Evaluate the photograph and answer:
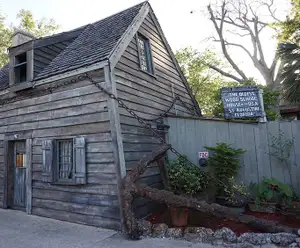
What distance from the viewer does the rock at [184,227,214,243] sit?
396 centimetres

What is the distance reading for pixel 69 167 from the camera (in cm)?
567

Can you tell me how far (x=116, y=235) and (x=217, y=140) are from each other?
11.4 feet

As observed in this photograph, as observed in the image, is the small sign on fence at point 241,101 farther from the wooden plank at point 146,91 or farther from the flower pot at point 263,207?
the flower pot at point 263,207

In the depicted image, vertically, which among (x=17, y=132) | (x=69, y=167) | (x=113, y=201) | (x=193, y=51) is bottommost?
(x=113, y=201)

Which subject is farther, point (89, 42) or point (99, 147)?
point (89, 42)

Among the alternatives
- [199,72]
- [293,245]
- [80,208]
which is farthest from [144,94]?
[199,72]

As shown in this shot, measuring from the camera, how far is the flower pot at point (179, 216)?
457 centimetres

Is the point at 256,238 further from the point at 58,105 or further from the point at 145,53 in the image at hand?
the point at 145,53

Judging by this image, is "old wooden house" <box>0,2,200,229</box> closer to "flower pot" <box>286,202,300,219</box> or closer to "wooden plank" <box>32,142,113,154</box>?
"wooden plank" <box>32,142,113,154</box>

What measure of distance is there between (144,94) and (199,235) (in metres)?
3.76

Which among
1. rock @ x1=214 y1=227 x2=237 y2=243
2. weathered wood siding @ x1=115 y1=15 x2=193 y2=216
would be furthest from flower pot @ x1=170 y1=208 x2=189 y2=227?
weathered wood siding @ x1=115 y1=15 x2=193 y2=216

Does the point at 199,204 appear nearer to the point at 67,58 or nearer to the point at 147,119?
the point at 147,119

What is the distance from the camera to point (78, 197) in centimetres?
527

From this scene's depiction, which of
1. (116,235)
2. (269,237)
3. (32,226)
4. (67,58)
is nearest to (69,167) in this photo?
(32,226)
